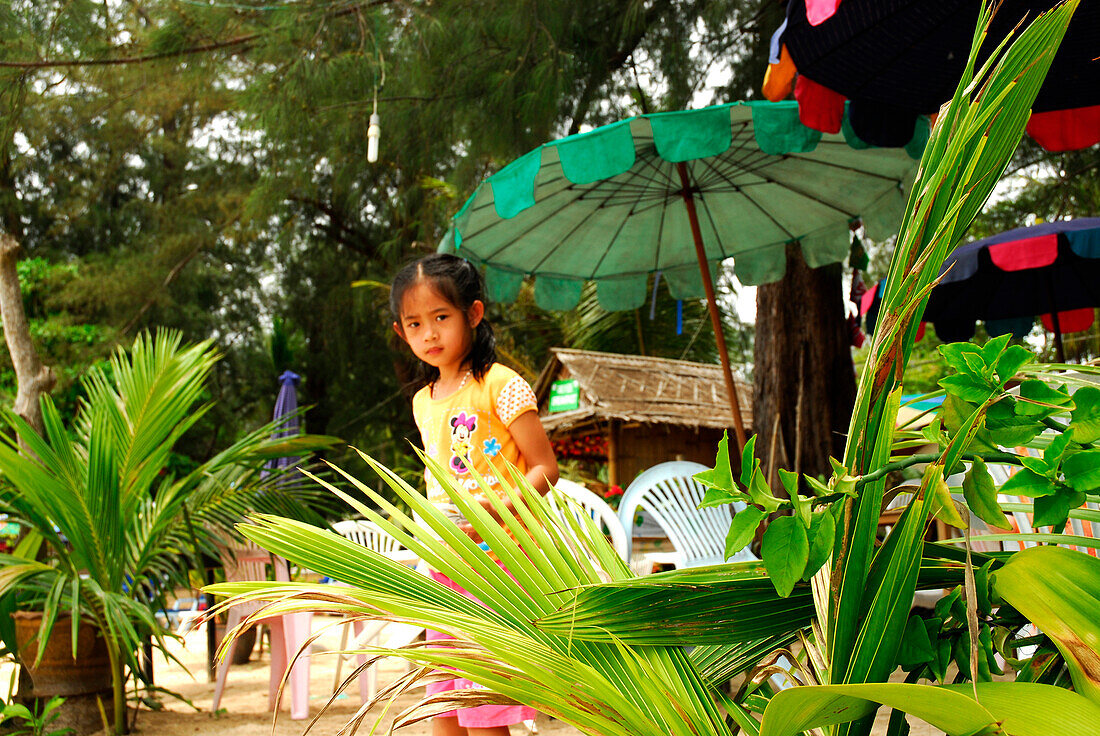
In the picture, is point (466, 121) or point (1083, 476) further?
point (466, 121)

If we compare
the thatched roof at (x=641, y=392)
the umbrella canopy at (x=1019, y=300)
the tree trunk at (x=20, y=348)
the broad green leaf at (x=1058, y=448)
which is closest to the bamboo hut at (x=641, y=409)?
the thatched roof at (x=641, y=392)

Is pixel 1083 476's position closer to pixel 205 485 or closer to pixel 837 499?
pixel 837 499

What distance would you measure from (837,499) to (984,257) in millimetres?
4460

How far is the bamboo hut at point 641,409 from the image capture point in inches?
368

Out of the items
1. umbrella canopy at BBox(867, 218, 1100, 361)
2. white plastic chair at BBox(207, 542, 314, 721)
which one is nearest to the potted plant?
white plastic chair at BBox(207, 542, 314, 721)

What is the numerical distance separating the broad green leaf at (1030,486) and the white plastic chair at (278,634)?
2990 mm

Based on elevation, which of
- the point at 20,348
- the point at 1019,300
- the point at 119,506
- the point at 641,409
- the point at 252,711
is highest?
the point at 20,348

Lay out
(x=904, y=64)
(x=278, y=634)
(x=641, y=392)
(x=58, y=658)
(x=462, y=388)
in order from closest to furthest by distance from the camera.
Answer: (x=462, y=388), (x=904, y=64), (x=58, y=658), (x=278, y=634), (x=641, y=392)

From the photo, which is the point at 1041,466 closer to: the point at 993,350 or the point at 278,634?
the point at 993,350

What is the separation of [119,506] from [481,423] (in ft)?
5.87

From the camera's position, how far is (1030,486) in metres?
0.64

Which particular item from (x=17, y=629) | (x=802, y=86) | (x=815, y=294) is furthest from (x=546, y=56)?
(x=17, y=629)

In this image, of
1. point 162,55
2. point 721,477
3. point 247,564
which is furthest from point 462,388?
point 162,55

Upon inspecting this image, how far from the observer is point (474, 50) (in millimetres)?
4941
